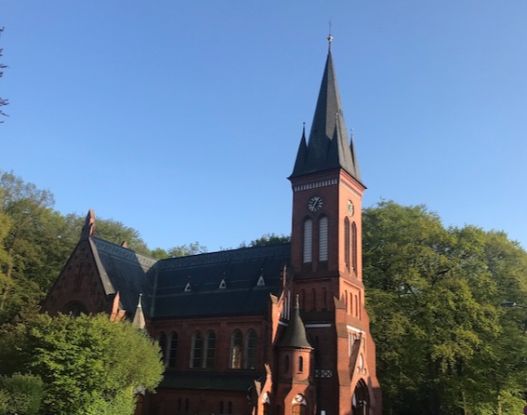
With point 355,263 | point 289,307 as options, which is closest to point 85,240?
point 289,307

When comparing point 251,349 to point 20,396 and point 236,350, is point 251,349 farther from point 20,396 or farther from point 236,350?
point 20,396

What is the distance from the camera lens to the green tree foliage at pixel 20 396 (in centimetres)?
2933

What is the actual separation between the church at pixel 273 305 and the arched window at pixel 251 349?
110 millimetres

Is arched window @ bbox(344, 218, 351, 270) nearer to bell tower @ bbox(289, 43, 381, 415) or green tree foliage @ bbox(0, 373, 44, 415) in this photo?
bell tower @ bbox(289, 43, 381, 415)

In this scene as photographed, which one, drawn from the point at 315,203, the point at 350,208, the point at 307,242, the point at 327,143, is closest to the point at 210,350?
the point at 307,242

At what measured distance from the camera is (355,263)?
4669 cm

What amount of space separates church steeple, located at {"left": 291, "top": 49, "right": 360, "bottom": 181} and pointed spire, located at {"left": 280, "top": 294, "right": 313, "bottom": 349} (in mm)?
12667

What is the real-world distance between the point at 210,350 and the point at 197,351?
4.50 ft

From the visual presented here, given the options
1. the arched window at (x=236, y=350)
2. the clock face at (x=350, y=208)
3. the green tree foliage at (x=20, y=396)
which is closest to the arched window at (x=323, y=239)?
the clock face at (x=350, y=208)

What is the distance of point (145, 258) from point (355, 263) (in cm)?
2161

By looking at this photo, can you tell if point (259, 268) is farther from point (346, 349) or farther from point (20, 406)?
point (20, 406)

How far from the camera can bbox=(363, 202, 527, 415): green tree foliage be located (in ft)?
148

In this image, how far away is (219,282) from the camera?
48906 mm

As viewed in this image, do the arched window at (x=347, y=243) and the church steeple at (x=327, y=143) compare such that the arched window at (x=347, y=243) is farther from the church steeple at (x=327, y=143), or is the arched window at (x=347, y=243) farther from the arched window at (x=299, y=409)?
the arched window at (x=299, y=409)
